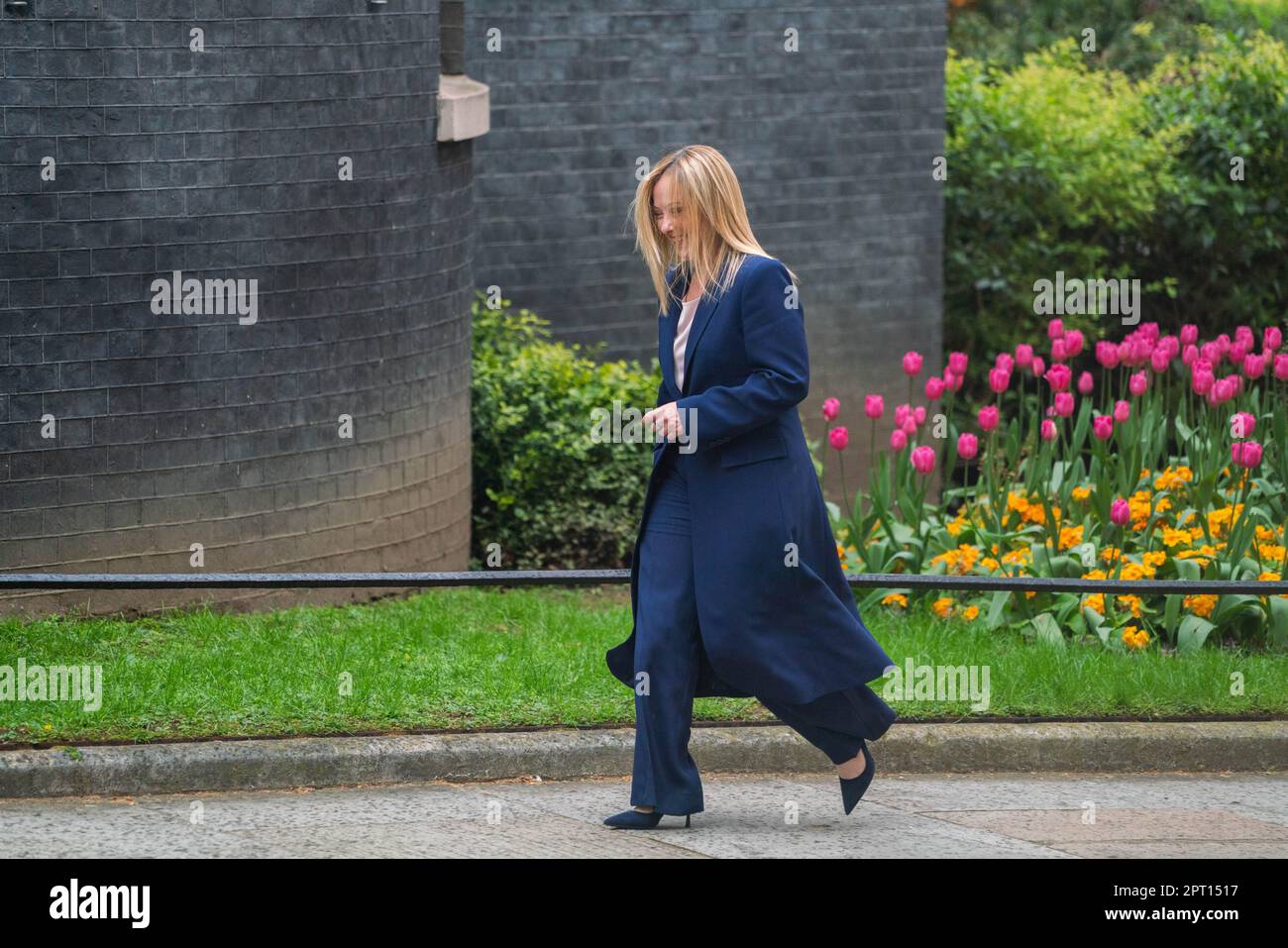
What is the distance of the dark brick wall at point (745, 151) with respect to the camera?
36.8 ft

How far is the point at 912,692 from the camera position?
689 cm

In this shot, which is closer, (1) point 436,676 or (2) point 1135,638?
(1) point 436,676

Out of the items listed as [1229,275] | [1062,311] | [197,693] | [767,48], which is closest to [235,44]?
[197,693]

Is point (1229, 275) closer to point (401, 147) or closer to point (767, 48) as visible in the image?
point (767, 48)

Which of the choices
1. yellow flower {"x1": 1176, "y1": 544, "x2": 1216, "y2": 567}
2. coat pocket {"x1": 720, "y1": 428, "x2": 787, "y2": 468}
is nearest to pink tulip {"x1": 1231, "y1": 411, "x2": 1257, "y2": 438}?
yellow flower {"x1": 1176, "y1": 544, "x2": 1216, "y2": 567}

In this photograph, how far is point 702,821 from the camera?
5742mm

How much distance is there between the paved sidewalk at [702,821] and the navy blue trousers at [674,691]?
0.60 ft

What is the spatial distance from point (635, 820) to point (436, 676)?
154 centimetres

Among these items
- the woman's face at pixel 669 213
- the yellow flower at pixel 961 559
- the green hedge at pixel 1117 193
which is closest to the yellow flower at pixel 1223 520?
the yellow flower at pixel 961 559

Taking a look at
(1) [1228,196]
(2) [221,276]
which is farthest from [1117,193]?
(2) [221,276]

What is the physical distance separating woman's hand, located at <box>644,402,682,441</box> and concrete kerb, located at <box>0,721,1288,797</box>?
4.75 feet

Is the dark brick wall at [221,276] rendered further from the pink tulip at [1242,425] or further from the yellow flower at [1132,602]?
the pink tulip at [1242,425]

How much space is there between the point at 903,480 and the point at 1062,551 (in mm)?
840

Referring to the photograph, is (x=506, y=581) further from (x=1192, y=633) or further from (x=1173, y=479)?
(x=1173, y=479)
